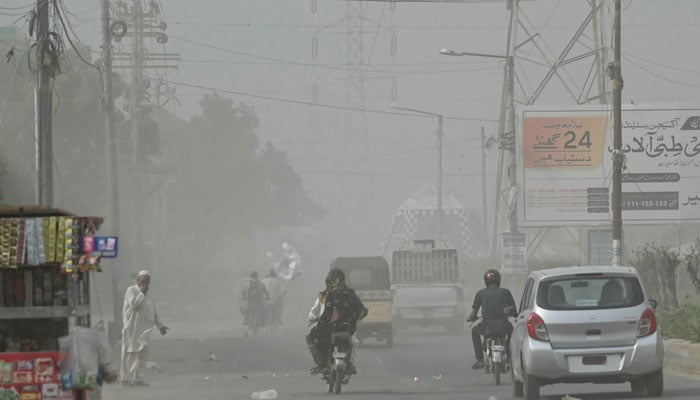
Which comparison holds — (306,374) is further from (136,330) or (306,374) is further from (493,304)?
(493,304)

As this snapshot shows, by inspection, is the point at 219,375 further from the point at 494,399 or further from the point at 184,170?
the point at 184,170

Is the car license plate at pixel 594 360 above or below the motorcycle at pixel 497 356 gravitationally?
above

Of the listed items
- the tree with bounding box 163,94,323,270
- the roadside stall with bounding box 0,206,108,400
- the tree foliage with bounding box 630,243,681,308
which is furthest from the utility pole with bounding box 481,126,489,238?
the roadside stall with bounding box 0,206,108,400

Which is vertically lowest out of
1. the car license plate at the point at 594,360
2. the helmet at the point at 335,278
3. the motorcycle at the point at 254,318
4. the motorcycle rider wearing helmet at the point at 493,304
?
the motorcycle at the point at 254,318

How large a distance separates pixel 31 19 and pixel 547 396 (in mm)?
10279

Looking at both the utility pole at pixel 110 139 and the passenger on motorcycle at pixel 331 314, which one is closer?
the passenger on motorcycle at pixel 331 314

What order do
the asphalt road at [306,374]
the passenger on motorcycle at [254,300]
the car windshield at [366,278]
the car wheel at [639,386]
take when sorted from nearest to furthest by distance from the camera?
the car wheel at [639,386]
the asphalt road at [306,374]
the car windshield at [366,278]
the passenger on motorcycle at [254,300]

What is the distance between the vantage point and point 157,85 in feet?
221

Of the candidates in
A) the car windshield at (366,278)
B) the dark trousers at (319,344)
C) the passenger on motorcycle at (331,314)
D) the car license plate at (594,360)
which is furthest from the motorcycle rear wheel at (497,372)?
the car windshield at (366,278)

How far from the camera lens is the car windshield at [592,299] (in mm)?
16391

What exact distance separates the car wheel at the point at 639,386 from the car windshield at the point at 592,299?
3.28ft

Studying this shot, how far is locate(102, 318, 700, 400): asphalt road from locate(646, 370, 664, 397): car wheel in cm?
27

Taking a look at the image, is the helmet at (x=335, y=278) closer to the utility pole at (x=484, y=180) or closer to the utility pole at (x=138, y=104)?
the utility pole at (x=138, y=104)

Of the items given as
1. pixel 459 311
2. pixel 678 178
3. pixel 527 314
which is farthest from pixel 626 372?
pixel 678 178
